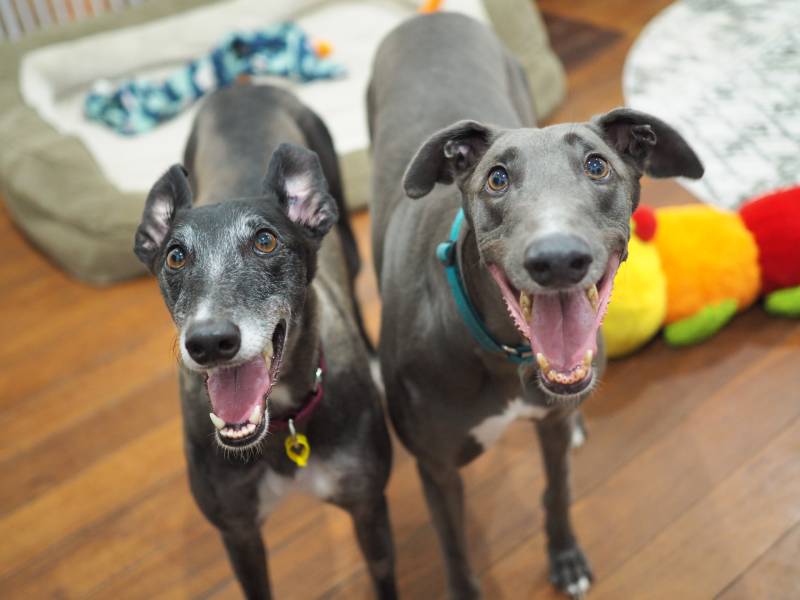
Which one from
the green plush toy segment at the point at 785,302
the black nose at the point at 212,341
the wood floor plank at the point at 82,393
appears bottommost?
the wood floor plank at the point at 82,393

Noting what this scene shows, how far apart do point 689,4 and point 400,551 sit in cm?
369

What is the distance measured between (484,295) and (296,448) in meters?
0.50

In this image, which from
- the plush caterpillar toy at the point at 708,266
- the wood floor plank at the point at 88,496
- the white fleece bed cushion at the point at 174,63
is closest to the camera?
the wood floor plank at the point at 88,496

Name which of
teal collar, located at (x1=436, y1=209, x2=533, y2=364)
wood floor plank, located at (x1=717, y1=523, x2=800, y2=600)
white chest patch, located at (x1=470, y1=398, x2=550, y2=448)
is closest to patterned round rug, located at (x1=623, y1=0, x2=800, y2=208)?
wood floor plank, located at (x1=717, y1=523, x2=800, y2=600)

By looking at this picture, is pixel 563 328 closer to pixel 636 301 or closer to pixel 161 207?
pixel 161 207

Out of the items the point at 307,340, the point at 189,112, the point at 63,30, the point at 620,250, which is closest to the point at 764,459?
the point at 620,250

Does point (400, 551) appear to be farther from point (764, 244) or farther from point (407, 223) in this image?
point (764, 244)

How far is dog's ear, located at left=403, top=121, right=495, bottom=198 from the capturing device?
1715 millimetres

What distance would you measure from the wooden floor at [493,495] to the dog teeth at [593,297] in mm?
953

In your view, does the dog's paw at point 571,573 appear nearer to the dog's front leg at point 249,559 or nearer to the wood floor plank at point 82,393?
the dog's front leg at point 249,559

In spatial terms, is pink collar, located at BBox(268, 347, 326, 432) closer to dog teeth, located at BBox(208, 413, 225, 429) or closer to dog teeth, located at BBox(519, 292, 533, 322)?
dog teeth, located at BBox(208, 413, 225, 429)

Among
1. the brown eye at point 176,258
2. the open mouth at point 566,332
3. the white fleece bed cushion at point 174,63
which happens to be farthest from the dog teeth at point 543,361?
the white fleece bed cushion at point 174,63

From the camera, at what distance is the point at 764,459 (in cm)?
241

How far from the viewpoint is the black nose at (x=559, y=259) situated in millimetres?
1371
